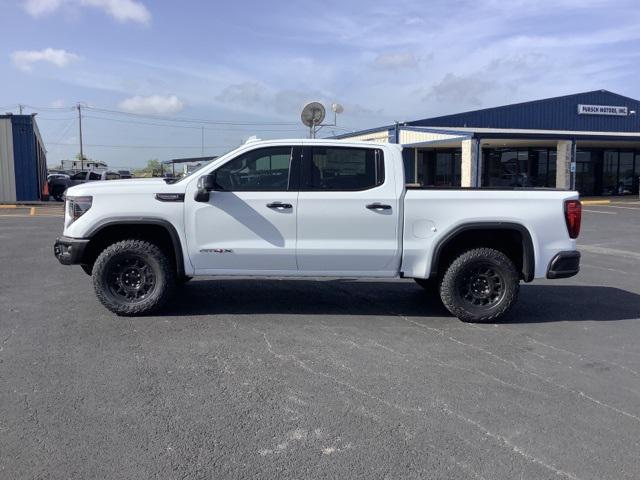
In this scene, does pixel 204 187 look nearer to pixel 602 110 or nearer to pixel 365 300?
pixel 365 300

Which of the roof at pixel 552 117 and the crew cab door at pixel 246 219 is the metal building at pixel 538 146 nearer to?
the roof at pixel 552 117

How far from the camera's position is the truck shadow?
690 centimetres

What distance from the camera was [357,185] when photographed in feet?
21.2

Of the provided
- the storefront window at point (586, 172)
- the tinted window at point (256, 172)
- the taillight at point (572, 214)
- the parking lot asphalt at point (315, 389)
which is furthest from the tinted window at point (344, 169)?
the storefront window at point (586, 172)

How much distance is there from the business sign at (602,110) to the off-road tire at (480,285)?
3359 cm

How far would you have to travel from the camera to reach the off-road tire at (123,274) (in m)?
6.39

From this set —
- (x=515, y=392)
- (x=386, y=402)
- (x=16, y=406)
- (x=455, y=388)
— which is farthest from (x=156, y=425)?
(x=515, y=392)

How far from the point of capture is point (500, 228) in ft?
20.9

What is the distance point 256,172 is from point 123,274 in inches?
72.2

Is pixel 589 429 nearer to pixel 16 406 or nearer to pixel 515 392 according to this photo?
pixel 515 392

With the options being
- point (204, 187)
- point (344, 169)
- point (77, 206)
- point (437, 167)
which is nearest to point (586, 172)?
point (437, 167)

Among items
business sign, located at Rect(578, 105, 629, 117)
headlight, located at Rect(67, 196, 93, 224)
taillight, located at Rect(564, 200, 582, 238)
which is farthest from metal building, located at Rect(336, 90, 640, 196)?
headlight, located at Rect(67, 196, 93, 224)

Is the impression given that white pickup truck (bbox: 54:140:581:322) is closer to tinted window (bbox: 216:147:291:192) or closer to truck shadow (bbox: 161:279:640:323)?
tinted window (bbox: 216:147:291:192)

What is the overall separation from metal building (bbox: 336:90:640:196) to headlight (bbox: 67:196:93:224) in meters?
25.2
